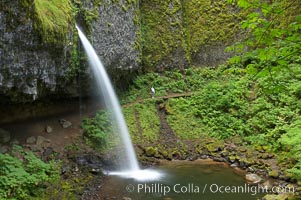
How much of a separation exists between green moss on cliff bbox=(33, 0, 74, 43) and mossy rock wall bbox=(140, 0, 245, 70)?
24.0 feet

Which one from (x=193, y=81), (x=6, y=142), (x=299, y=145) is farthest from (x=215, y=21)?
(x=6, y=142)

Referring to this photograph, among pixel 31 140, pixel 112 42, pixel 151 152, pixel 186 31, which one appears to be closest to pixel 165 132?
pixel 151 152

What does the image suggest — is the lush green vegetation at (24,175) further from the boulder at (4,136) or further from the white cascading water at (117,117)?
the white cascading water at (117,117)

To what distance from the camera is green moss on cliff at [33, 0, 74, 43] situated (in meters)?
6.80

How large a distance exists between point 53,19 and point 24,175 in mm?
3847

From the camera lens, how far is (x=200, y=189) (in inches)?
291

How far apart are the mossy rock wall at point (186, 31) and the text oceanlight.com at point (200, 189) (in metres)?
8.67

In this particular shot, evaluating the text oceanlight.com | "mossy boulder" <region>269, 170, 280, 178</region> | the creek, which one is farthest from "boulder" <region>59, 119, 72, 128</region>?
"mossy boulder" <region>269, 170, 280, 178</region>

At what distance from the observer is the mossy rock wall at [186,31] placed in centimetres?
1575

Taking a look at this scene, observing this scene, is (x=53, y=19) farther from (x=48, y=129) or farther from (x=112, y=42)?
(x=112, y=42)

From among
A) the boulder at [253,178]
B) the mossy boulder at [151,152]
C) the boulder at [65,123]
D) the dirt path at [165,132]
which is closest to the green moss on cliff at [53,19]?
the boulder at [65,123]

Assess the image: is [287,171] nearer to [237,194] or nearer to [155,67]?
[237,194]

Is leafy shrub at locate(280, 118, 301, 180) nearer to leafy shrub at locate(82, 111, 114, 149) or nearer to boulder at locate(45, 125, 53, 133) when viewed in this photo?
leafy shrub at locate(82, 111, 114, 149)

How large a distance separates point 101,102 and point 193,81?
5.38m
